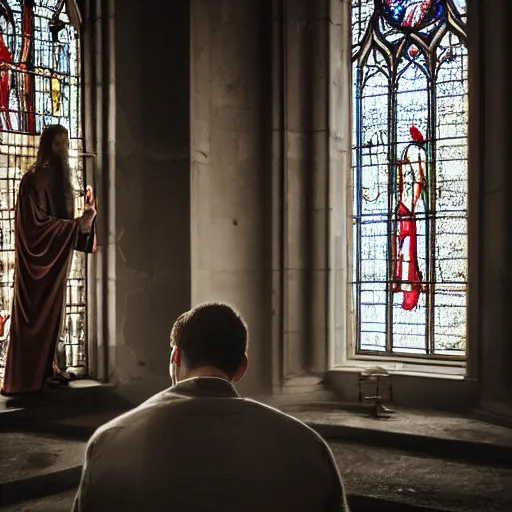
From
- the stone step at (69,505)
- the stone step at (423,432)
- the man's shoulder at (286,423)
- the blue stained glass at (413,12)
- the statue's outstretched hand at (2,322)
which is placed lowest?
the stone step at (69,505)

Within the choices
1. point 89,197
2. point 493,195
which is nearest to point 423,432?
point 493,195

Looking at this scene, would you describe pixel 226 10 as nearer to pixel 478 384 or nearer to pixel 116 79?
pixel 116 79

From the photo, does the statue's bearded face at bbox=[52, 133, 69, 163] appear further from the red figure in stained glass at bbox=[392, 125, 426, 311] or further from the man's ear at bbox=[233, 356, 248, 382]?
the man's ear at bbox=[233, 356, 248, 382]

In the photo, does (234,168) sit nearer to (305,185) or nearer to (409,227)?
(305,185)

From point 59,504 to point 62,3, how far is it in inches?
145

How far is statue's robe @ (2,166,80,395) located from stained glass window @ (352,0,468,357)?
2279mm

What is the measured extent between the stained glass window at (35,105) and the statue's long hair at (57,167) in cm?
35

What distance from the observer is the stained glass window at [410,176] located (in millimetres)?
5648

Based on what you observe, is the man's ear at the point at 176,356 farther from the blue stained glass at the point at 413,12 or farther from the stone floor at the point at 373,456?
the blue stained glass at the point at 413,12

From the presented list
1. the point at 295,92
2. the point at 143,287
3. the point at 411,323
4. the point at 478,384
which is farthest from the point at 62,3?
the point at 478,384

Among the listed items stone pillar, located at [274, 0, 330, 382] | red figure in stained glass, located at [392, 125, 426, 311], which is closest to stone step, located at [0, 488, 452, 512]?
stone pillar, located at [274, 0, 330, 382]

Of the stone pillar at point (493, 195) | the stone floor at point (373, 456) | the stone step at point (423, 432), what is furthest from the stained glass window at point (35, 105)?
Result: the stone pillar at point (493, 195)

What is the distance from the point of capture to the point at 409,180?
5.82 m

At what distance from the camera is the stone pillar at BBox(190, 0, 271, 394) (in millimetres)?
5578
